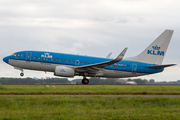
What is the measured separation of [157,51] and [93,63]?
10787 millimetres

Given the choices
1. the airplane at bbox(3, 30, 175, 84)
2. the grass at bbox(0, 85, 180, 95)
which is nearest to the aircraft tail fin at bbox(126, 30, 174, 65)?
the airplane at bbox(3, 30, 175, 84)

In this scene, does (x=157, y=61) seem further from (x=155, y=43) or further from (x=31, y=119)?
(x=31, y=119)

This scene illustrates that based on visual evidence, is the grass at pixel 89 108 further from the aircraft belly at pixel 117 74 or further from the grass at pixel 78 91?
the aircraft belly at pixel 117 74

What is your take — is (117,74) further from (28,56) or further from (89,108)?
(89,108)

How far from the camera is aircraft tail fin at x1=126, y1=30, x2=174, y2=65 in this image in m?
38.8

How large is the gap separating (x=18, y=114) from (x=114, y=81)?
29652mm

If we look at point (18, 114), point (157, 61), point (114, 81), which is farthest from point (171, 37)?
point (18, 114)

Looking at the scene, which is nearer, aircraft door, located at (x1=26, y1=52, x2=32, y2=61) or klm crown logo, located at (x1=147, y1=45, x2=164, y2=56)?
aircraft door, located at (x1=26, y1=52, x2=32, y2=61)

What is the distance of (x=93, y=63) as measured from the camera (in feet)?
118

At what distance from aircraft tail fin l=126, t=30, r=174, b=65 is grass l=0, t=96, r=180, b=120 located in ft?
71.6

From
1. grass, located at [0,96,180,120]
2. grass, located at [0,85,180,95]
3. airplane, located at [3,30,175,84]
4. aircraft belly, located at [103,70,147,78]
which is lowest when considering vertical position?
grass, located at [0,96,180,120]

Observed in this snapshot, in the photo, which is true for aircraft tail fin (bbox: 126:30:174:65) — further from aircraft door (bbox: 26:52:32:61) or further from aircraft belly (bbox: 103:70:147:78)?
aircraft door (bbox: 26:52:32:61)

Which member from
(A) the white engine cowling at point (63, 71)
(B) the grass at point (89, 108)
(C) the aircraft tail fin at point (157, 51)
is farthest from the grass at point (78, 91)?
(C) the aircraft tail fin at point (157, 51)

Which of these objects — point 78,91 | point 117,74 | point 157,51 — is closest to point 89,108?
point 78,91
